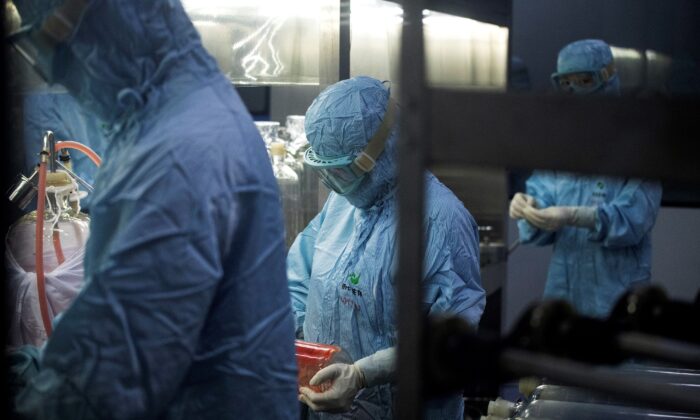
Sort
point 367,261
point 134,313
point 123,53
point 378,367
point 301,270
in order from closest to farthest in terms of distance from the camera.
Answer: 1. point 134,313
2. point 123,53
3. point 378,367
4. point 367,261
5. point 301,270

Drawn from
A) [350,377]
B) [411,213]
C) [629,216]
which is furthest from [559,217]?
[411,213]

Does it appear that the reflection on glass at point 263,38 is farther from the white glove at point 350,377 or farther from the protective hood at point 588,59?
the white glove at point 350,377

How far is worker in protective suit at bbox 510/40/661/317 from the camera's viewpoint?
3244 millimetres

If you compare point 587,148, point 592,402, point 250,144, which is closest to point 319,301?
point 592,402

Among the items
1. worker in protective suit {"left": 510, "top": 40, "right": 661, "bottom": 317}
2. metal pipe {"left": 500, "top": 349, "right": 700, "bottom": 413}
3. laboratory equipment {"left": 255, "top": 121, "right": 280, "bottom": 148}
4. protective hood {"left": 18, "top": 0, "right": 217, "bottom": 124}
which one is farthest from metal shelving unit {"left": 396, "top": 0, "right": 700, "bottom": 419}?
worker in protective suit {"left": 510, "top": 40, "right": 661, "bottom": 317}

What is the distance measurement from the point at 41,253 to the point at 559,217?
2126mm

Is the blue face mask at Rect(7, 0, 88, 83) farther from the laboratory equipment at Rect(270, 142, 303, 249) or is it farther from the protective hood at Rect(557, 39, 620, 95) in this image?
the protective hood at Rect(557, 39, 620, 95)

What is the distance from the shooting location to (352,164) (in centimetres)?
210

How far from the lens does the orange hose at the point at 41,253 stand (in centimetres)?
175

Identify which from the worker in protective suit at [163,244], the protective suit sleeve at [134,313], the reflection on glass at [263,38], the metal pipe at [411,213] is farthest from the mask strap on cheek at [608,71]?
the metal pipe at [411,213]

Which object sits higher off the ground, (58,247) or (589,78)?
(589,78)

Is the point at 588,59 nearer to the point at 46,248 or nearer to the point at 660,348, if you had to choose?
the point at 46,248

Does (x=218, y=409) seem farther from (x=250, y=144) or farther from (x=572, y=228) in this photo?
(x=572, y=228)

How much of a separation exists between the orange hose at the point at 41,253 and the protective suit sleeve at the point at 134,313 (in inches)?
19.4
